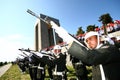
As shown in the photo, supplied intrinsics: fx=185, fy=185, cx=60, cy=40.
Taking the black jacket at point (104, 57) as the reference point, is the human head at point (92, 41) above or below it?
above

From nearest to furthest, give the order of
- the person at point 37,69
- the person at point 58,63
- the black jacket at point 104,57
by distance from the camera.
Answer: the black jacket at point 104,57
the person at point 58,63
the person at point 37,69

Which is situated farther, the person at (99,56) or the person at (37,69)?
the person at (37,69)

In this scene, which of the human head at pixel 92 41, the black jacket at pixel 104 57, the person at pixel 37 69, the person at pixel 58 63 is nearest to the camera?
the black jacket at pixel 104 57

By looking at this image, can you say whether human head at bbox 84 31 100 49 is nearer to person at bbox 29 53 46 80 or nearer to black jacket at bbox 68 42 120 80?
black jacket at bbox 68 42 120 80

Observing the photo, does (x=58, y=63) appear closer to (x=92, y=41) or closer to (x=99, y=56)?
(x=92, y=41)

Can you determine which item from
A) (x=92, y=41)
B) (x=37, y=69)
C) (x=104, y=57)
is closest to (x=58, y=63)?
(x=37, y=69)

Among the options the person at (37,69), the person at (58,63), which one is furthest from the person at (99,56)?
the person at (37,69)

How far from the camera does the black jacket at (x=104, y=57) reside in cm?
260

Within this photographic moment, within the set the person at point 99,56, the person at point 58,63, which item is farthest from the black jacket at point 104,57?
the person at point 58,63

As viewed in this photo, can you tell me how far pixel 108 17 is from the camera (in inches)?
2397

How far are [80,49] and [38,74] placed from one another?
31.1 ft

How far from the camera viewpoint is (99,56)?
2672 millimetres

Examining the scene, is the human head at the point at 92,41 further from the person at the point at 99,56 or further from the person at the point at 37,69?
the person at the point at 37,69

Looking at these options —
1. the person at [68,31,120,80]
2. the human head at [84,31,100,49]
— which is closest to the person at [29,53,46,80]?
the person at [68,31,120,80]
